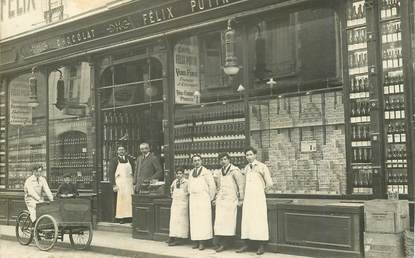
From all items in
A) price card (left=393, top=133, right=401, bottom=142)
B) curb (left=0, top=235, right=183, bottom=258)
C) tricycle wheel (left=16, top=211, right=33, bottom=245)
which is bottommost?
curb (left=0, top=235, right=183, bottom=258)

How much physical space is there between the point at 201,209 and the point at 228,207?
1.88 feet

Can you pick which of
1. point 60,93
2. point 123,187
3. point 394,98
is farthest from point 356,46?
point 60,93

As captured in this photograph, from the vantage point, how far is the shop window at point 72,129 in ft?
45.3

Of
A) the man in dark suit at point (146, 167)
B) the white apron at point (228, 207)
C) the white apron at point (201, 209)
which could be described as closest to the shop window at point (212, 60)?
the man in dark suit at point (146, 167)

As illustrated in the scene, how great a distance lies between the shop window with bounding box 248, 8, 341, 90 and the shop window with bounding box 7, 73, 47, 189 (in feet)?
22.7

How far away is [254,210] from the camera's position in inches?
360

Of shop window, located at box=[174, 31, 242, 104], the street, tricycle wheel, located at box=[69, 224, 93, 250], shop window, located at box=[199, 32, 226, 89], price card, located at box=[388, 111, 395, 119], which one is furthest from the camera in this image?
shop window, located at box=[199, 32, 226, 89]

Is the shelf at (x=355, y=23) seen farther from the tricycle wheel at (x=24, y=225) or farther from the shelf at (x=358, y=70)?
the tricycle wheel at (x=24, y=225)

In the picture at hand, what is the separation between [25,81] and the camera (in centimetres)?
1564

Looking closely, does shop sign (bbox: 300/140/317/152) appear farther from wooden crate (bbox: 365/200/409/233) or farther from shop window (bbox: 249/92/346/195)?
wooden crate (bbox: 365/200/409/233)

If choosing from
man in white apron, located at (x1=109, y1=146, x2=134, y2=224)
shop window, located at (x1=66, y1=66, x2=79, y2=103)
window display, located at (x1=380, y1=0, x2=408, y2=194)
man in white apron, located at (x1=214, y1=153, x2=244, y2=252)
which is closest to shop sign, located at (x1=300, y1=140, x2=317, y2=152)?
man in white apron, located at (x1=214, y1=153, x2=244, y2=252)

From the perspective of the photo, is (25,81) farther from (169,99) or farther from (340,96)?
(340,96)

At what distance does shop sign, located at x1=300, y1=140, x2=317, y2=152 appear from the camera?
9.45 meters

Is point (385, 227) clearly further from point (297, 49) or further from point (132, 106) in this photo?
point (132, 106)
